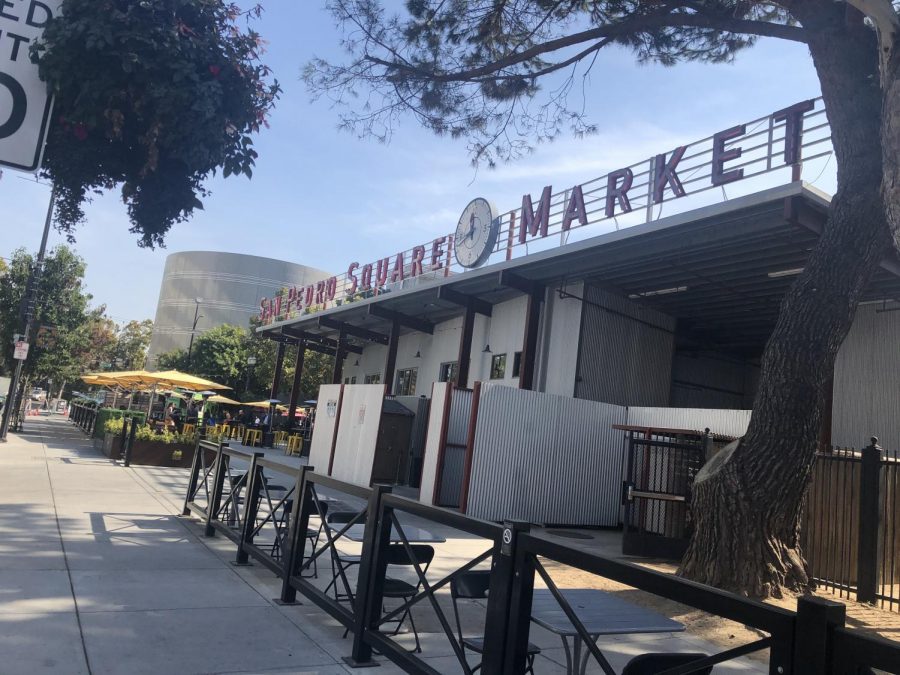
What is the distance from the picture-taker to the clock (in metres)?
17.0

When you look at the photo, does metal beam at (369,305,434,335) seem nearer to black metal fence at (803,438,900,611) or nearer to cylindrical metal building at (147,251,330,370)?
black metal fence at (803,438,900,611)

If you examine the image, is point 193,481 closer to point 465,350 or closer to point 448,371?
point 465,350

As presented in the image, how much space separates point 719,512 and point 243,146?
6.81m

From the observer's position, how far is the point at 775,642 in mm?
2107

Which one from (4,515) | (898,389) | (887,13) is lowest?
(4,515)

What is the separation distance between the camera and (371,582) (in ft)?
15.0

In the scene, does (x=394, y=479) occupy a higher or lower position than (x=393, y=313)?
lower

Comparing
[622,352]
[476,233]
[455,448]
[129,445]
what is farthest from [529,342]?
[129,445]

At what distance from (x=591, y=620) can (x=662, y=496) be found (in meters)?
7.53

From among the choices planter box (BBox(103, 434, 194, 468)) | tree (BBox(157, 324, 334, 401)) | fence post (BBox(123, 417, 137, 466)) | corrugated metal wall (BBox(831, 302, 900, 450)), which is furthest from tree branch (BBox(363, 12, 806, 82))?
tree (BBox(157, 324, 334, 401))

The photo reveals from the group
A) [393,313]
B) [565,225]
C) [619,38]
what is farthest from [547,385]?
[619,38]

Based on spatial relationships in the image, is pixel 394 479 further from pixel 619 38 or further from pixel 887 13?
pixel 887 13

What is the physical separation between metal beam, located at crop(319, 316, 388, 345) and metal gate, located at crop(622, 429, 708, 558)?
50.3 feet

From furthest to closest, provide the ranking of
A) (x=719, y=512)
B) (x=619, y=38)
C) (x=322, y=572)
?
(x=619, y=38) → (x=719, y=512) → (x=322, y=572)
